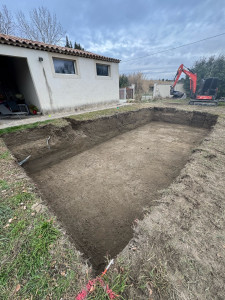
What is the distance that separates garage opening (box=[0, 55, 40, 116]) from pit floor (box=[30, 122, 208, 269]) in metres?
4.60

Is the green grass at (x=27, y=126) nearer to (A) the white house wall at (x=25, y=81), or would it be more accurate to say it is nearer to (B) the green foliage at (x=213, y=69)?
(A) the white house wall at (x=25, y=81)

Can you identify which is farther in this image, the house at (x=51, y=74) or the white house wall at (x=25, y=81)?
the white house wall at (x=25, y=81)

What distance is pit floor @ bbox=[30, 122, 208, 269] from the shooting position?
2316 millimetres

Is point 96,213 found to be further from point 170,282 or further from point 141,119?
point 141,119

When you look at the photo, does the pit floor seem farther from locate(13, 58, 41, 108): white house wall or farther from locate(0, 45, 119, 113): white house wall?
locate(13, 58, 41, 108): white house wall

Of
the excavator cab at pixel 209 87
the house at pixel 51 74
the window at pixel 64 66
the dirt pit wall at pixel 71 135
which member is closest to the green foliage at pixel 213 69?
the excavator cab at pixel 209 87

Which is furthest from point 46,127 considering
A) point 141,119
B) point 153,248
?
point 141,119

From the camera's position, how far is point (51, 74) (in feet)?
21.3

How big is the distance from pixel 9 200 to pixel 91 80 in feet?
27.8

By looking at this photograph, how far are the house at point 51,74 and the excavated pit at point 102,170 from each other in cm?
250

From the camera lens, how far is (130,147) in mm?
5578

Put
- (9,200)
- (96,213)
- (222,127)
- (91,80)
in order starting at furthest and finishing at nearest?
(91,80) < (222,127) < (96,213) < (9,200)


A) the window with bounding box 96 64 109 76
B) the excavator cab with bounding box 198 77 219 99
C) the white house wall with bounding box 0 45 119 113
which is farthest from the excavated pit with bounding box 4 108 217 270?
the excavator cab with bounding box 198 77 219 99

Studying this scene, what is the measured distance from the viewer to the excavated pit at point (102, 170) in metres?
2.44
